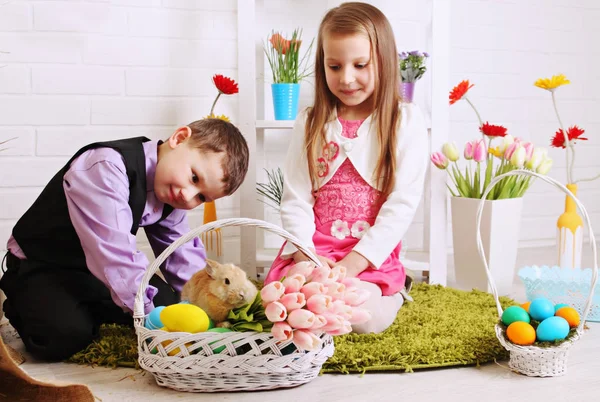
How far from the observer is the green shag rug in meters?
1.49

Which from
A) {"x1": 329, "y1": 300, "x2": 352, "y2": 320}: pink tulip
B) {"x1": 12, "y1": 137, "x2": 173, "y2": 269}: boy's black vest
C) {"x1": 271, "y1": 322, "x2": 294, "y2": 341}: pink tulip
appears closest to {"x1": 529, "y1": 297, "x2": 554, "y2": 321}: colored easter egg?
{"x1": 329, "y1": 300, "x2": 352, "y2": 320}: pink tulip

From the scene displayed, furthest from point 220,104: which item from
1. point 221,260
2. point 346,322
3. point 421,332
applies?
point 346,322

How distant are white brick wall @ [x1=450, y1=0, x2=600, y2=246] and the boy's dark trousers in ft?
5.62

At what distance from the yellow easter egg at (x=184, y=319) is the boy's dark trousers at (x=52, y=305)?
1.08 ft

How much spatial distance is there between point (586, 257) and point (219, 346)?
1.96 metres

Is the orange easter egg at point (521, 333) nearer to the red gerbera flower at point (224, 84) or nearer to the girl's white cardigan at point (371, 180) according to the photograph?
the girl's white cardigan at point (371, 180)

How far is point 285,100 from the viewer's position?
232cm

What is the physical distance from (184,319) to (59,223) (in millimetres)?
488

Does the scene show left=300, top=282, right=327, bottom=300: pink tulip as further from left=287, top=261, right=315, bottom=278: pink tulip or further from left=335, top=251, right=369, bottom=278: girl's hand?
left=335, top=251, right=369, bottom=278: girl's hand

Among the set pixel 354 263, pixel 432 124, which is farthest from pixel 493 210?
pixel 354 263

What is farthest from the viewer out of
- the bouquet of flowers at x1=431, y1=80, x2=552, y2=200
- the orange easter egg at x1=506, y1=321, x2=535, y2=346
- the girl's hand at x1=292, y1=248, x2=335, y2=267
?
the bouquet of flowers at x1=431, y1=80, x2=552, y2=200

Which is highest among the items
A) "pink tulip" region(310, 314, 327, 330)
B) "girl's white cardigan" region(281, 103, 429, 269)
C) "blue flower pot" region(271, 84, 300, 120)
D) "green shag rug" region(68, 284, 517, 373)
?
"blue flower pot" region(271, 84, 300, 120)

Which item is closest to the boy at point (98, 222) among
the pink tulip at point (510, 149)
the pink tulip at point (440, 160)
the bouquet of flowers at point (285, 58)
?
the bouquet of flowers at point (285, 58)

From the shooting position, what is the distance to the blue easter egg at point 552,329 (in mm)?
1430
